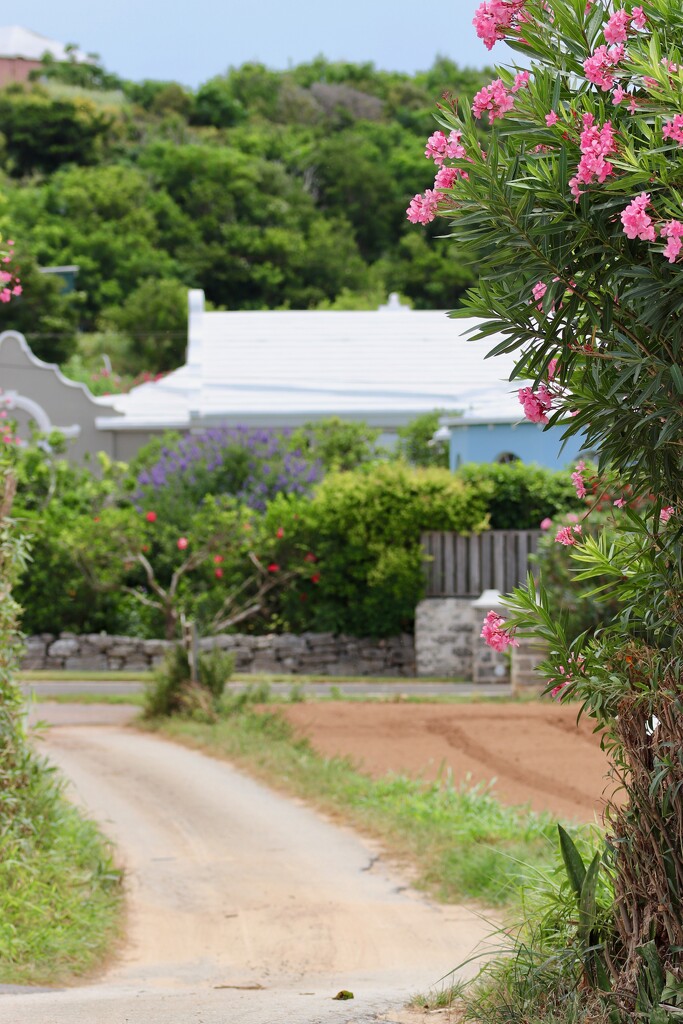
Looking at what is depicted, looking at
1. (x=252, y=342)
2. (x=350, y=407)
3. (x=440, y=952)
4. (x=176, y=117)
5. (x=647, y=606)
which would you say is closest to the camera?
(x=647, y=606)

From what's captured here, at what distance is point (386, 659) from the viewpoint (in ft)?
70.7

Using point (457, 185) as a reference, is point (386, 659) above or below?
below

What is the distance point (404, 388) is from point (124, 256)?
29.1 m

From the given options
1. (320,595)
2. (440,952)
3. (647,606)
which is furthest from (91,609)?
(647,606)

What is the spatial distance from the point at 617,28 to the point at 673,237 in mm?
725

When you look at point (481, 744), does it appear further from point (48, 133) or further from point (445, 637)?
point (48, 133)

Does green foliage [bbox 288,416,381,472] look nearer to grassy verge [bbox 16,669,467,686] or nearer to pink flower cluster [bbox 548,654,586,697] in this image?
grassy verge [bbox 16,669,467,686]

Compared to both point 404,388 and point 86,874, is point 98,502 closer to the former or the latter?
point 404,388

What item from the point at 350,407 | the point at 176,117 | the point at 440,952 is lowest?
the point at 440,952

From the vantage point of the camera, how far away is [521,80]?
4.11m

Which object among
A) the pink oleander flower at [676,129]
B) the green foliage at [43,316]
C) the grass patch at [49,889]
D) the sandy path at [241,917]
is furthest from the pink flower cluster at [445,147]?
the green foliage at [43,316]

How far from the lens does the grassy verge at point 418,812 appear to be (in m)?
8.16

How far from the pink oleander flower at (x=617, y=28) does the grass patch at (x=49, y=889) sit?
4712 mm

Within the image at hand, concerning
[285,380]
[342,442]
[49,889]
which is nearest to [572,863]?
[49,889]
